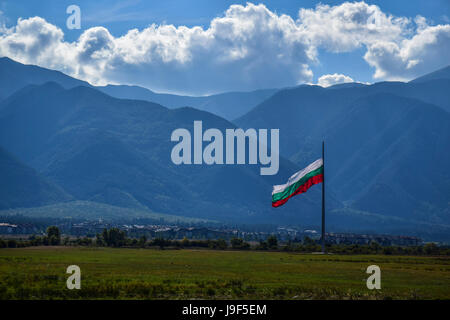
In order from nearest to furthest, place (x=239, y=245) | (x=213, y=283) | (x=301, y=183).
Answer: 1. (x=213, y=283)
2. (x=301, y=183)
3. (x=239, y=245)

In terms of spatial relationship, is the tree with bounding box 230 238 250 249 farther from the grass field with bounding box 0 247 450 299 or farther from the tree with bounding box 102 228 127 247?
the grass field with bounding box 0 247 450 299

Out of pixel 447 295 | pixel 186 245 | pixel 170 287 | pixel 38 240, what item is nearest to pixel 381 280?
pixel 447 295

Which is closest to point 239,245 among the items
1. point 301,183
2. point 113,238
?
point 113,238

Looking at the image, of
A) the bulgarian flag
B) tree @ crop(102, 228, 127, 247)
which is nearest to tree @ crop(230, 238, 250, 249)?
tree @ crop(102, 228, 127, 247)

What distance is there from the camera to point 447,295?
40.5m

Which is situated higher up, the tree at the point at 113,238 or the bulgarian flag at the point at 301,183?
the bulgarian flag at the point at 301,183

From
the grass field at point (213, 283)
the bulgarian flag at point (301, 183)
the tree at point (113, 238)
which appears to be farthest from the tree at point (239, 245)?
the grass field at point (213, 283)

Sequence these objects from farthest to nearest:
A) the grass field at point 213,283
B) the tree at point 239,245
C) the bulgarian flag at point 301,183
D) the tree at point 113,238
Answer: the tree at point 113,238, the tree at point 239,245, the bulgarian flag at point 301,183, the grass field at point 213,283

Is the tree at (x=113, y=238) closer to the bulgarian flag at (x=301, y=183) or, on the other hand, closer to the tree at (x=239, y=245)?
the tree at (x=239, y=245)

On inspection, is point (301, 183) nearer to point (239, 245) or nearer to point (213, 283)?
point (213, 283)

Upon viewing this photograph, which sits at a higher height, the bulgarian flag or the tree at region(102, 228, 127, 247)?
the bulgarian flag
